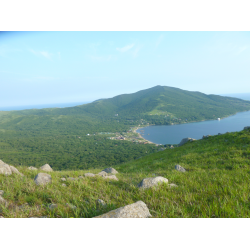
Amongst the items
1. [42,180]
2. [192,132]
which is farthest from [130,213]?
[192,132]

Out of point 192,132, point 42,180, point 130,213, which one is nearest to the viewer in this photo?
point 130,213

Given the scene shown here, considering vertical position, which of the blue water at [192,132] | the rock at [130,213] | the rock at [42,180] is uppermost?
the rock at [130,213]

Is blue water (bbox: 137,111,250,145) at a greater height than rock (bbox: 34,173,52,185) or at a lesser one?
lesser

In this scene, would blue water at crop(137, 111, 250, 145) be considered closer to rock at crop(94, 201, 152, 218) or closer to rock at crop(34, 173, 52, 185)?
rock at crop(34, 173, 52, 185)

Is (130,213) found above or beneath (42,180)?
above

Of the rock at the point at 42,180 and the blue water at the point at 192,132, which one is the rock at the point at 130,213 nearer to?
the rock at the point at 42,180

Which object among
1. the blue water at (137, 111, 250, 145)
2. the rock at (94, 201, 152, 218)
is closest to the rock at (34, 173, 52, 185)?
the rock at (94, 201, 152, 218)

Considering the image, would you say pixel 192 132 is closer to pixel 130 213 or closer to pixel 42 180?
pixel 42 180

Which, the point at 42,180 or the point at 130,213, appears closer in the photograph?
the point at 130,213

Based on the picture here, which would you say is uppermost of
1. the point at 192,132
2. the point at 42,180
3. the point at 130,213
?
the point at 130,213

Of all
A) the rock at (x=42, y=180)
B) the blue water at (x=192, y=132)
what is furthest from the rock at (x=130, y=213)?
the blue water at (x=192, y=132)

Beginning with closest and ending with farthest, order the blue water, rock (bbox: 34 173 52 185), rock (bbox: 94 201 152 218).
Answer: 1. rock (bbox: 94 201 152 218)
2. rock (bbox: 34 173 52 185)
3. the blue water
